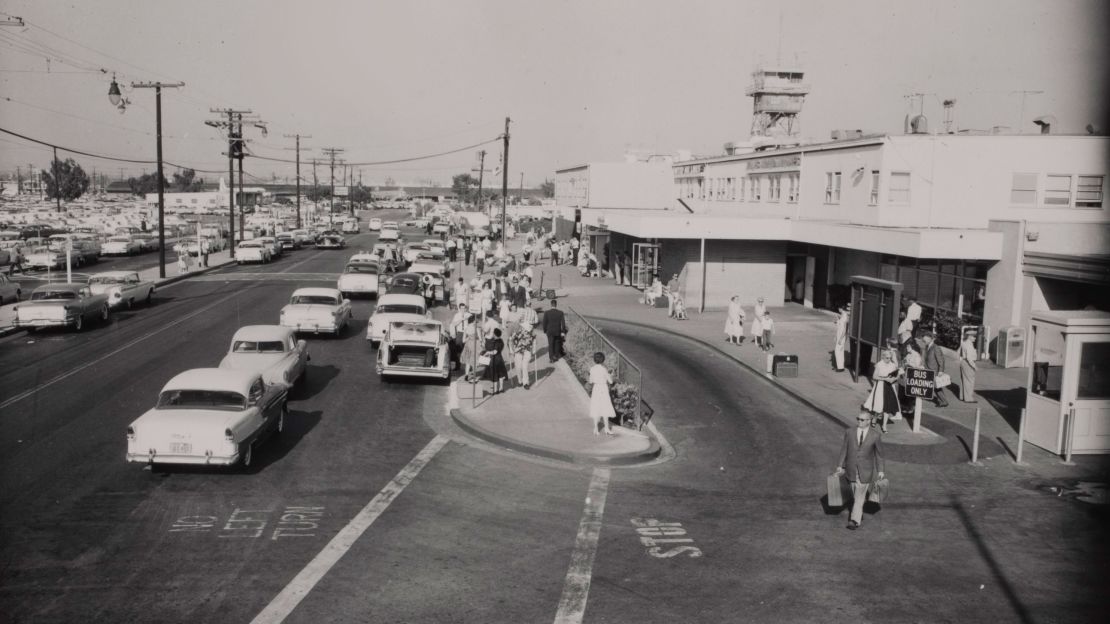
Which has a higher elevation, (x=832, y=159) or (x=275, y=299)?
(x=832, y=159)

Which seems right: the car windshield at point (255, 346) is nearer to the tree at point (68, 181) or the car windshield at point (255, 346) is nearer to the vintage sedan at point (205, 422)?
the vintage sedan at point (205, 422)

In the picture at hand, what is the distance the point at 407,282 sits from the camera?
33844 millimetres

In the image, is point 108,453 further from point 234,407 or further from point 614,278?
point 614,278

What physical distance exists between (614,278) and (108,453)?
117 feet

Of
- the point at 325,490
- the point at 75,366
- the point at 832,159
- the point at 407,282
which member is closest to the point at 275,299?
the point at 407,282

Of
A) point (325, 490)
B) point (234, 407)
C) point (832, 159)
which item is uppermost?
point (832, 159)

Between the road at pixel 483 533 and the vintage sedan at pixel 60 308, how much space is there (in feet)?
28.0

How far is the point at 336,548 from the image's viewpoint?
35.6 feet

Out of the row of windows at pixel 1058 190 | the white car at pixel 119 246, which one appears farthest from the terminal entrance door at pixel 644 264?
the white car at pixel 119 246

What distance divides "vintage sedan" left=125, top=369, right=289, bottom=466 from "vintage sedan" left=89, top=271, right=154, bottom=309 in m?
19.6

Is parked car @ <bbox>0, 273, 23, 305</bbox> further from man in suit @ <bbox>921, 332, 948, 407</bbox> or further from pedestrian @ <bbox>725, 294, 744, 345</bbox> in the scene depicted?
man in suit @ <bbox>921, 332, 948, 407</bbox>

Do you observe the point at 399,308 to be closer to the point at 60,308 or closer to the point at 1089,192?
the point at 60,308

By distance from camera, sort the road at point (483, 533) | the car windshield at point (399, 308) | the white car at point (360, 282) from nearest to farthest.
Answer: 1. the road at point (483, 533)
2. the car windshield at point (399, 308)
3. the white car at point (360, 282)

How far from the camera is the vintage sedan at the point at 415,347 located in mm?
20562
